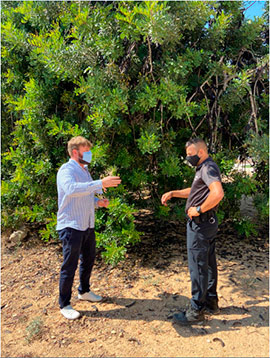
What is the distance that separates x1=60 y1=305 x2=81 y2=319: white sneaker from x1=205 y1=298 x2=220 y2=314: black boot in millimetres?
1506

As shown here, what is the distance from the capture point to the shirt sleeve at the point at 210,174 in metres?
3.09

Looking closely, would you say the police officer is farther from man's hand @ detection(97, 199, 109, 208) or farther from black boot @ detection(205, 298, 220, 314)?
man's hand @ detection(97, 199, 109, 208)

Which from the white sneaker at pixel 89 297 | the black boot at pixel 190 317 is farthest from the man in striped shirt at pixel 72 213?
the black boot at pixel 190 317

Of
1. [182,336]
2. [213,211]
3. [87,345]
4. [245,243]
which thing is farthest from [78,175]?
[245,243]

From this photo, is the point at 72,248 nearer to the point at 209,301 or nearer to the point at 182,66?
the point at 209,301

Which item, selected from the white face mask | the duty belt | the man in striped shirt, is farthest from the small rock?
the duty belt

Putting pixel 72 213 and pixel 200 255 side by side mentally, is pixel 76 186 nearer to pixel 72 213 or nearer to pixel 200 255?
pixel 72 213

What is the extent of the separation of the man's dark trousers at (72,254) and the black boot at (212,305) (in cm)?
147

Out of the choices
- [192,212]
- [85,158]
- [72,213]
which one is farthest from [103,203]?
[192,212]

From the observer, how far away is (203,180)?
10.5 feet

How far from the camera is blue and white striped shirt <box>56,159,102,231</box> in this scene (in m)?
3.18

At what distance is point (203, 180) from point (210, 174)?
0.12 meters

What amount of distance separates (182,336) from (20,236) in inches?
147

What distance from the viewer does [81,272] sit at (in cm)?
382
